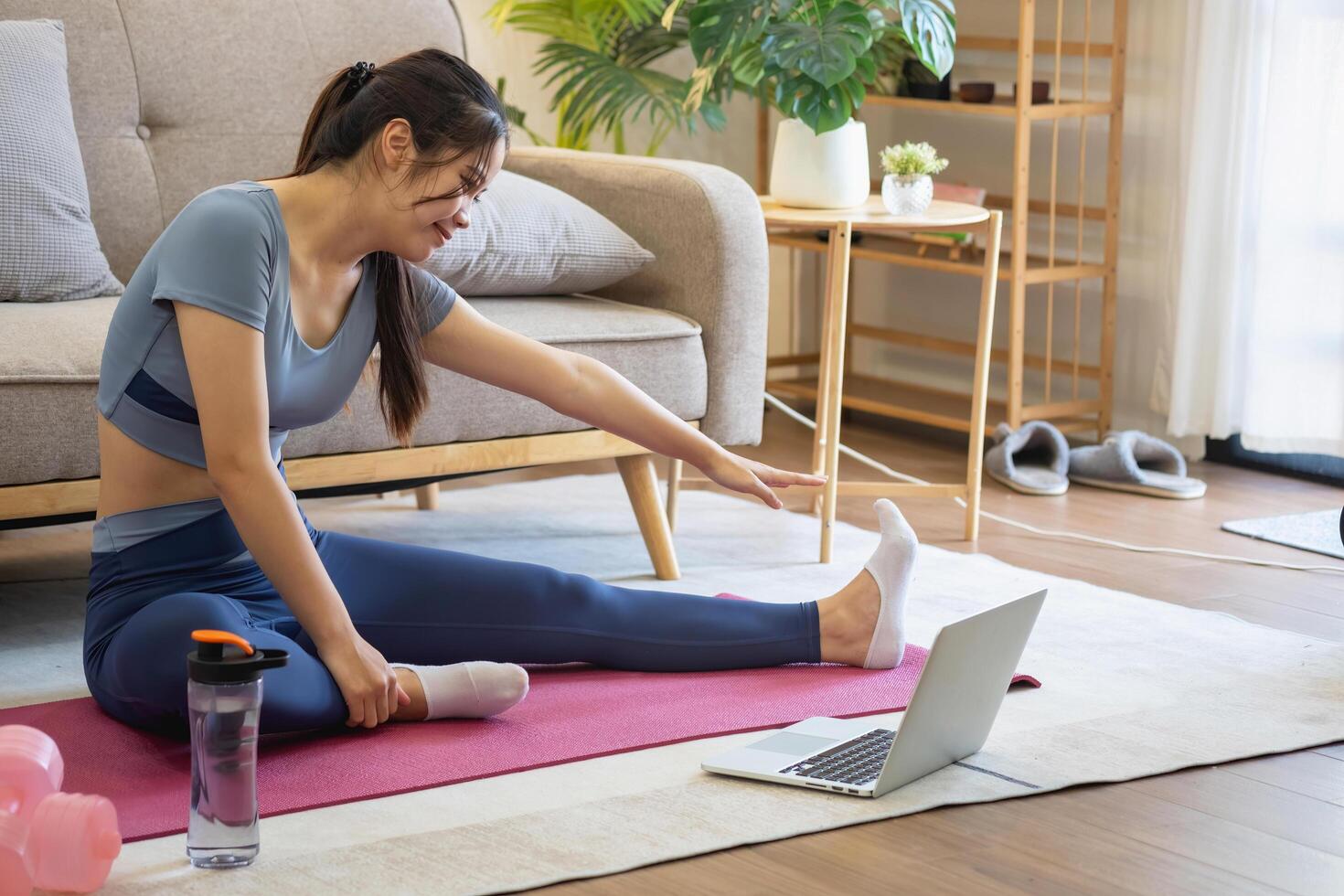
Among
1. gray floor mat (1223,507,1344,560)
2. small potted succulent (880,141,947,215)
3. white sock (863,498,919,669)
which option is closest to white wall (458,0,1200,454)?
gray floor mat (1223,507,1344,560)

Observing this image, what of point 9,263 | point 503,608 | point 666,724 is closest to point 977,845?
point 666,724

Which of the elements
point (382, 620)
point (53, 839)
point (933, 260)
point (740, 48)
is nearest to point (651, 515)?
point (382, 620)

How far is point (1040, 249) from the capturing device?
3646 millimetres

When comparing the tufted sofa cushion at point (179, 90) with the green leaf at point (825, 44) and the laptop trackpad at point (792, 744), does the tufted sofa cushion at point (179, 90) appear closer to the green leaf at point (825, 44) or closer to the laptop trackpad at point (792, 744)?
the green leaf at point (825, 44)

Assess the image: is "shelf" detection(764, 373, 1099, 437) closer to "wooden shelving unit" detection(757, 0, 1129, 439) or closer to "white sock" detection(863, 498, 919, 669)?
"wooden shelving unit" detection(757, 0, 1129, 439)

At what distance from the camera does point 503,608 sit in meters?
1.75

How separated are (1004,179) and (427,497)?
1.63 m

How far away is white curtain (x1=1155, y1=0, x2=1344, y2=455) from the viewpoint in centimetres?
306

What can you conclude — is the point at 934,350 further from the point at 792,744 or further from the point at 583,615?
the point at 792,744

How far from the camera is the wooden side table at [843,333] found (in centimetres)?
250

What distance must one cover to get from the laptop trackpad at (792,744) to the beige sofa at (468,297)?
2.41 feet

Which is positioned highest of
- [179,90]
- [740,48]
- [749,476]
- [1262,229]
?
[740,48]

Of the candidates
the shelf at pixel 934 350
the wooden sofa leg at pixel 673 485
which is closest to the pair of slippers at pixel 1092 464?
the shelf at pixel 934 350

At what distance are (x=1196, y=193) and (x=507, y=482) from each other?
1465 millimetres
